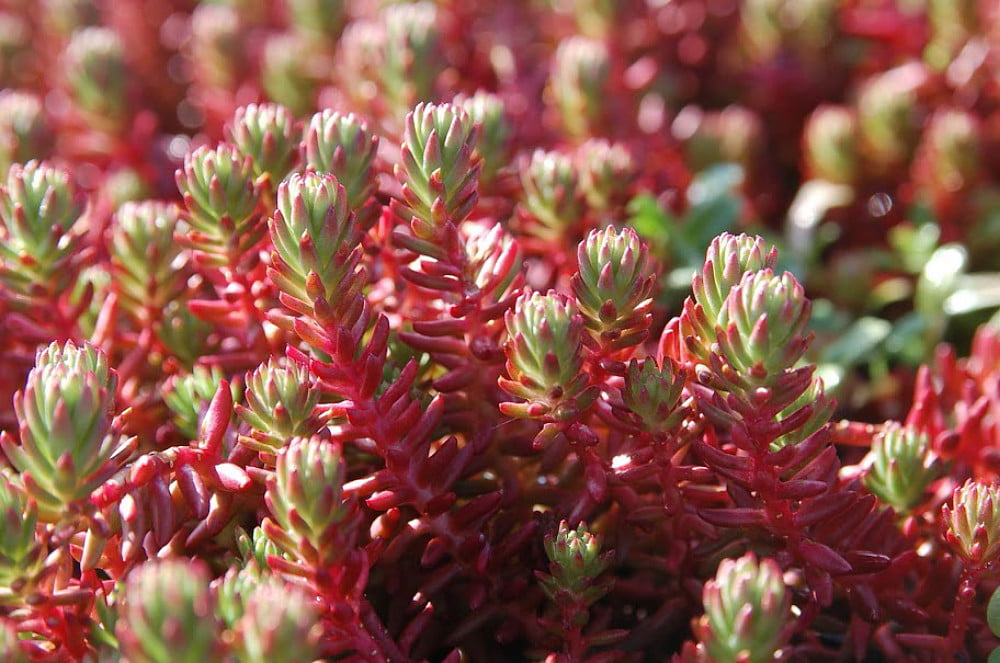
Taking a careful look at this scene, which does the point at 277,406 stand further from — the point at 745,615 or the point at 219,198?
the point at 745,615

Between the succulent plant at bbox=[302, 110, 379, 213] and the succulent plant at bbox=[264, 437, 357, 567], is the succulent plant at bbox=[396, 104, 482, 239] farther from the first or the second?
the succulent plant at bbox=[264, 437, 357, 567]

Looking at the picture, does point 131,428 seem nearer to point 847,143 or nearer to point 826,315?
point 826,315

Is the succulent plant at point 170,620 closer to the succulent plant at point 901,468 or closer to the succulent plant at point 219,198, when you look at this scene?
the succulent plant at point 219,198

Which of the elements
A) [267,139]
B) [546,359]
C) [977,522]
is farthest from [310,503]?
[977,522]

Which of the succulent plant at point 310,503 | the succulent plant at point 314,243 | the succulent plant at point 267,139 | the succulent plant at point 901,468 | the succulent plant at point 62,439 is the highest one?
the succulent plant at point 267,139

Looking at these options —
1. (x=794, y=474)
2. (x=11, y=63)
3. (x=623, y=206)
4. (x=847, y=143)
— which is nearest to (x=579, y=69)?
(x=623, y=206)

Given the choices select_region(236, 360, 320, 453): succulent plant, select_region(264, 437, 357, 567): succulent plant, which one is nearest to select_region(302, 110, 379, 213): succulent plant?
select_region(236, 360, 320, 453): succulent plant

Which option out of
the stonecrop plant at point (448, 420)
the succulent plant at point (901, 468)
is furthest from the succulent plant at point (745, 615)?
the succulent plant at point (901, 468)

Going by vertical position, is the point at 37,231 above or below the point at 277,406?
above

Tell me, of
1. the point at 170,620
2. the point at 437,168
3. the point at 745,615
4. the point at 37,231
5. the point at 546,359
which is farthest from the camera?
the point at 37,231
